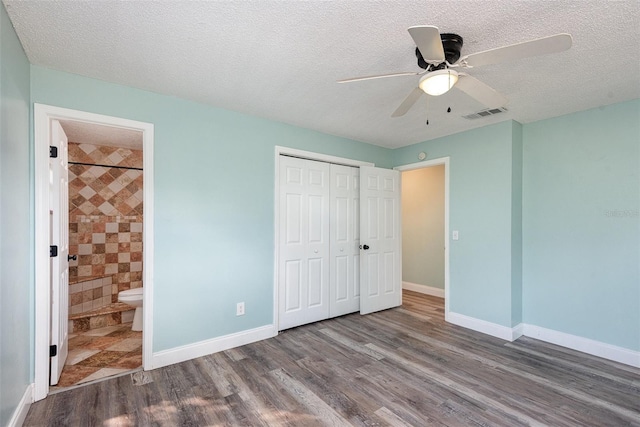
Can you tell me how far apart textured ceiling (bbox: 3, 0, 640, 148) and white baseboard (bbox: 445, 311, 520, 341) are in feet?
7.62

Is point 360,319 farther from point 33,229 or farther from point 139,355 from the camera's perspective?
point 33,229

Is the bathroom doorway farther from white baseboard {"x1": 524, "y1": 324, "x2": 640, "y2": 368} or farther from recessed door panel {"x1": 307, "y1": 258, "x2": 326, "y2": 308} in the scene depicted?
white baseboard {"x1": 524, "y1": 324, "x2": 640, "y2": 368}

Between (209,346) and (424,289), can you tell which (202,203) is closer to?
(209,346)

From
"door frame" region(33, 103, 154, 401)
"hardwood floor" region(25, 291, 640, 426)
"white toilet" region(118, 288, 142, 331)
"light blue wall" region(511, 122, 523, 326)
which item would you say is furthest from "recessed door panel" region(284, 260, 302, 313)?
"light blue wall" region(511, 122, 523, 326)

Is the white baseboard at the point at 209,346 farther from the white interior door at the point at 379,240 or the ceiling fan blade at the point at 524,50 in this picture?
the ceiling fan blade at the point at 524,50

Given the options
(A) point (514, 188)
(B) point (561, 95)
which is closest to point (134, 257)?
(A) point (514, 188)

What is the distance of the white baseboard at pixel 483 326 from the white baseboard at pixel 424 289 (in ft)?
4.29

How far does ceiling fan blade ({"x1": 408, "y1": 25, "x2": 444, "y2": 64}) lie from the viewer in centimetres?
131

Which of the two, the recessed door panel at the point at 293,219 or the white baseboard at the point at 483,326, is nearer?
the white baseboard at the point at 483,326

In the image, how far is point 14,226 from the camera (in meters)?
1.82

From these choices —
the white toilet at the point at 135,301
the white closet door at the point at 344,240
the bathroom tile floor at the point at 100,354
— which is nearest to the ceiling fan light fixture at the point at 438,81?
the white closet door at the point at 344,240

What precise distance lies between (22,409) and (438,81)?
323 cm

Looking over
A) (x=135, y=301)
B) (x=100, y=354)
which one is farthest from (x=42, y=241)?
(x=135, y=301)

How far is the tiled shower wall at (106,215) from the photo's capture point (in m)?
4.05
